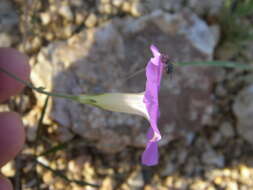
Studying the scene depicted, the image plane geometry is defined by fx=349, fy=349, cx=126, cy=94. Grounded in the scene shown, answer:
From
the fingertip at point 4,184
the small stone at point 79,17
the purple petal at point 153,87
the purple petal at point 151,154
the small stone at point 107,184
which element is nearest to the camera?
the purple petal at point 153,87

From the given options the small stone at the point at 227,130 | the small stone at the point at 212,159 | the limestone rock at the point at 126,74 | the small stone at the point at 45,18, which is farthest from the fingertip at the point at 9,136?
the small stone at the point at 227,130

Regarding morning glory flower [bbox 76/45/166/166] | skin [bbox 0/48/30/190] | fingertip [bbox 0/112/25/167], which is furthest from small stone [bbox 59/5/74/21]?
morning glory flower [bbox 76/45/166/166]

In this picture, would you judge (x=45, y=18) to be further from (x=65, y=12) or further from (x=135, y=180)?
(x=135, y=180)

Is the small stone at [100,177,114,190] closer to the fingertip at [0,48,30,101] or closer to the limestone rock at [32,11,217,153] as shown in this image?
the limestone rock at [32,11,217,153]

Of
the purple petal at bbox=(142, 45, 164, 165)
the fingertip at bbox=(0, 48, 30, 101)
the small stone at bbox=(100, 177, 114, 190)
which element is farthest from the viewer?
the small stone at bbox=(100, 177, 114, 190)

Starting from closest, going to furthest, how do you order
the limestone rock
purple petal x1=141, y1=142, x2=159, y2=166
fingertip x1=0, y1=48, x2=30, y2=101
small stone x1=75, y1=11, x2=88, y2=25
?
purple petal x1=141, y1=142, x2=159, y2=166
fingertip x1=0, y1=48, x2=30, y2=101
the limestone rock
small stone x1=75, y1=11, x2=88, y2=25

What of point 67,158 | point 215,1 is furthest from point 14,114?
point 215,1

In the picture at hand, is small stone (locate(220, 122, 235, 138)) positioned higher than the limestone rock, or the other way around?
the limestone rock

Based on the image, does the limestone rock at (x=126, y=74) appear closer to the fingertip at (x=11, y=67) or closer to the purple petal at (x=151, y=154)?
the fingertip at (x=11, y=67)
